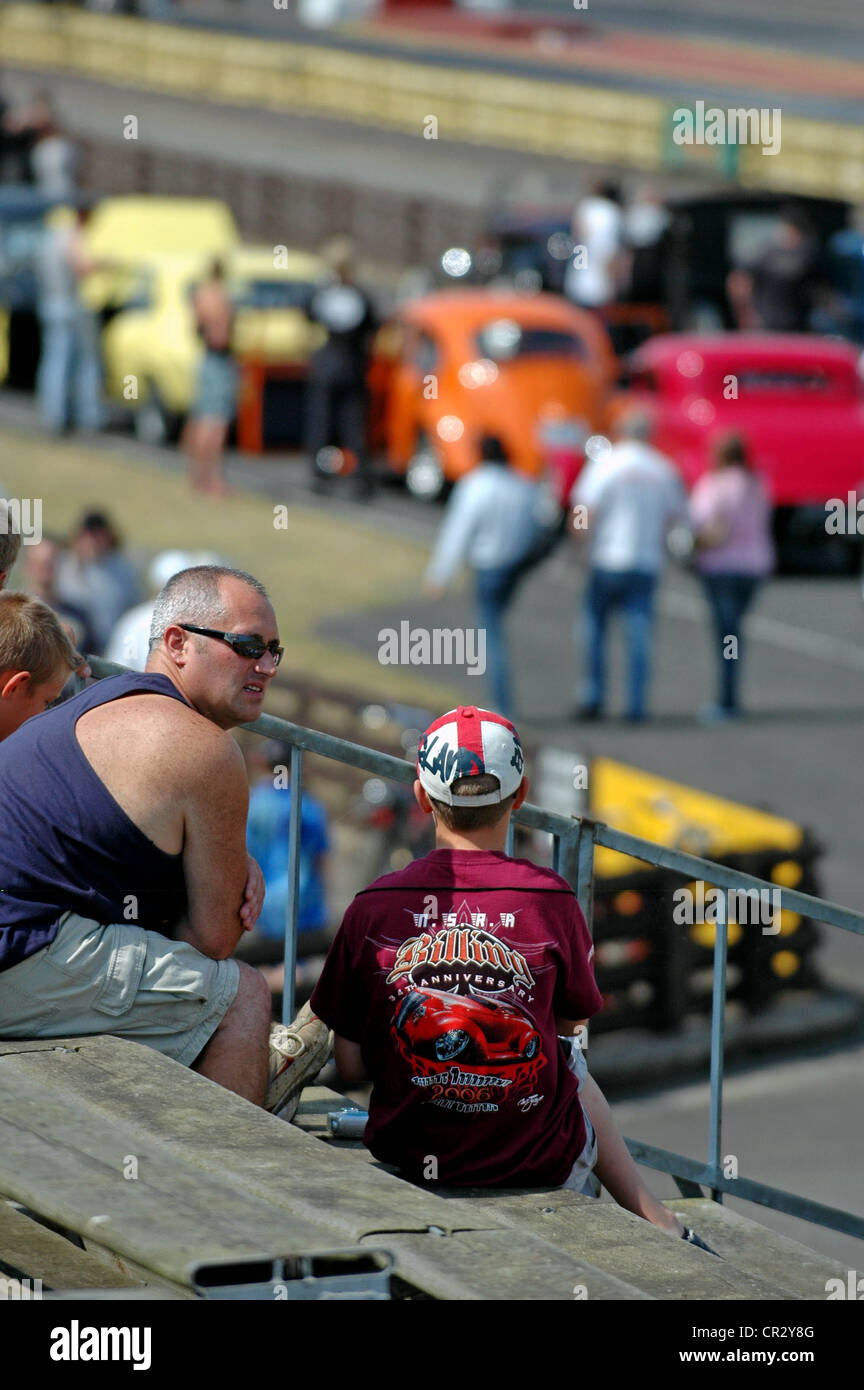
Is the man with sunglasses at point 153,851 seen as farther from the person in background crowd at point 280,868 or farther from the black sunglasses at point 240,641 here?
the person in background crowd at point 280,868

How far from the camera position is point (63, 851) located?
462cm

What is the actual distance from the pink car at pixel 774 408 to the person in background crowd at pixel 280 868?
8775 millimetres

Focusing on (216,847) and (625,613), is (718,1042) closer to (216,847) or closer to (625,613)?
(216,847)

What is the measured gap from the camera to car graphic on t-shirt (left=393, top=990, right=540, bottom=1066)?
452 centimetres

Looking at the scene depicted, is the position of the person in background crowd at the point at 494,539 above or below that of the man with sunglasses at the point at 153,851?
above

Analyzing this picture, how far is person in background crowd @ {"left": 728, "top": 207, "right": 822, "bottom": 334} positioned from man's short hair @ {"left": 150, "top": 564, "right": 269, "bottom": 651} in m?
17.8

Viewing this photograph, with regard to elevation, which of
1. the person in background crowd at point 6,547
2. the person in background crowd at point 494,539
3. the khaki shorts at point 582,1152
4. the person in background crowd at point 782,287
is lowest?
the khaki shorts at point 582,1152

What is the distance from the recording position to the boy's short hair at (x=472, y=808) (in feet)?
15.0

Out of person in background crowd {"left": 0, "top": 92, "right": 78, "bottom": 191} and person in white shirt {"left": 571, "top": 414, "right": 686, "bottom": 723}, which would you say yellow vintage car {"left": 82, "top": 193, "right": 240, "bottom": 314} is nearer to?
person in background crowd {"left": 0, "top": 92, "right": 78, "bottom": 191}

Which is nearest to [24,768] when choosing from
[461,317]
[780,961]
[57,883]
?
[57,883]

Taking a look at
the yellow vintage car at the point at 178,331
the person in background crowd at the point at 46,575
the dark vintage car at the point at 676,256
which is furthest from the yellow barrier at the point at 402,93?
the person in background crowd at the point at 46,575

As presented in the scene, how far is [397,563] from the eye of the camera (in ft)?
61.1
